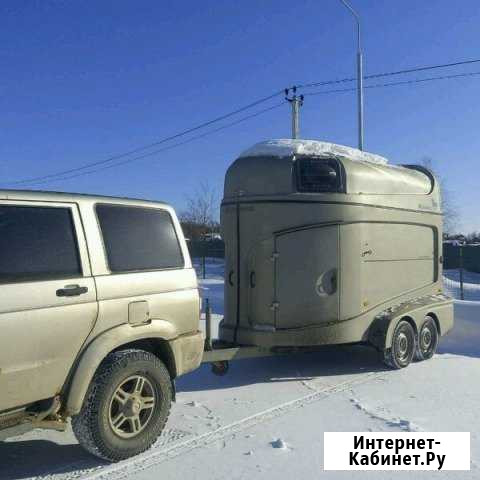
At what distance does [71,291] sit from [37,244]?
1.35ft

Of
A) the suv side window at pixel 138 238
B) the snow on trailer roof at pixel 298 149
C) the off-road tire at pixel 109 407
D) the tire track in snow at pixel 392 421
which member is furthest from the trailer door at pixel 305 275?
the off-road tire at pixel 109 407

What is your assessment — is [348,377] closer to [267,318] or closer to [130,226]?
[267,318]

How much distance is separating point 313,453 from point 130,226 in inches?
95.3

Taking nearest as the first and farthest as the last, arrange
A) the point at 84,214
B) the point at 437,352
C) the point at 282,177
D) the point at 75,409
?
the point at 75,409 < the point at 84,214 < the point at 282,177 < the point at 437,352

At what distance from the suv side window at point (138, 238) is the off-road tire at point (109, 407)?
28.9 inches

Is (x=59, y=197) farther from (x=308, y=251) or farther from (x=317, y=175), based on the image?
(x=317, y=175)

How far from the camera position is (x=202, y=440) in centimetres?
507

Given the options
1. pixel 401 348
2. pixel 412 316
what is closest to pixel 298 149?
Result: pixel 412 316

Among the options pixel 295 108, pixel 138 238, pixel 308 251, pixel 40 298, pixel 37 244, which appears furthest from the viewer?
pixel 295 108

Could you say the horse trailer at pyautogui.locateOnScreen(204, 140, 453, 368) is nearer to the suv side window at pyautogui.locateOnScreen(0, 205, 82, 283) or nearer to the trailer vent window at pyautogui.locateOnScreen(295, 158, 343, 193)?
the trailer vent window at pyautogui.locateOnScreen(295, 158, 343, 193)

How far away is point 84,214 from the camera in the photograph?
4504 millimetres

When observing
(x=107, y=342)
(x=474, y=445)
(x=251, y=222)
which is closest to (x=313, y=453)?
(x=474, y=445)

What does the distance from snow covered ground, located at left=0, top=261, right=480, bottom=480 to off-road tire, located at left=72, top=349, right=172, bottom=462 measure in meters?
0.13

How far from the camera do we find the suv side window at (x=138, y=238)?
4.66 metres
